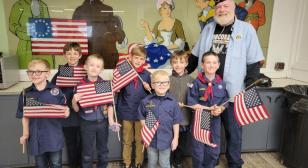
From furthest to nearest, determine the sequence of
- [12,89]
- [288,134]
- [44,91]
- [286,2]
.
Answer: [286,2]
[288,134]
[12,89]
[44,91]

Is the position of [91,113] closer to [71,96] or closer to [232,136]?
[71,96]

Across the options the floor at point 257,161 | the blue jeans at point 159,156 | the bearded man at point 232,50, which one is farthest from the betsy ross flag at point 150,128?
the floor at point 257,161

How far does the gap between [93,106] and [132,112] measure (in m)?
0.44

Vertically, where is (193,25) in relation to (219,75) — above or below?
above

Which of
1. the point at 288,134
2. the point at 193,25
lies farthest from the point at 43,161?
the point at 288,134

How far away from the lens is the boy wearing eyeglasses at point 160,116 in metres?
2.42

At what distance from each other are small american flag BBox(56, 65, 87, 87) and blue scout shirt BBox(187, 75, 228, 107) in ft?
3.57

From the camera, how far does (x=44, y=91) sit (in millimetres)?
2307

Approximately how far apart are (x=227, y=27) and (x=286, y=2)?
5.36 feet

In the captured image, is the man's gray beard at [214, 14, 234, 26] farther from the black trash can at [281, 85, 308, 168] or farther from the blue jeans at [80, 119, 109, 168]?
the blue jeans at [80, 119, 109, 168]

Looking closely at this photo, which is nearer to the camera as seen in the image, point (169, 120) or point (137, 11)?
point (169, 120)

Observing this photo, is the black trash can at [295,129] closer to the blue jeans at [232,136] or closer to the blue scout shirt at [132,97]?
the blue jeans at [232,136]

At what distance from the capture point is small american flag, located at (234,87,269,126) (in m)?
2.37

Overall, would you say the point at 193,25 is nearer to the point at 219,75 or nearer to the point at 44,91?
the point at 219,75
